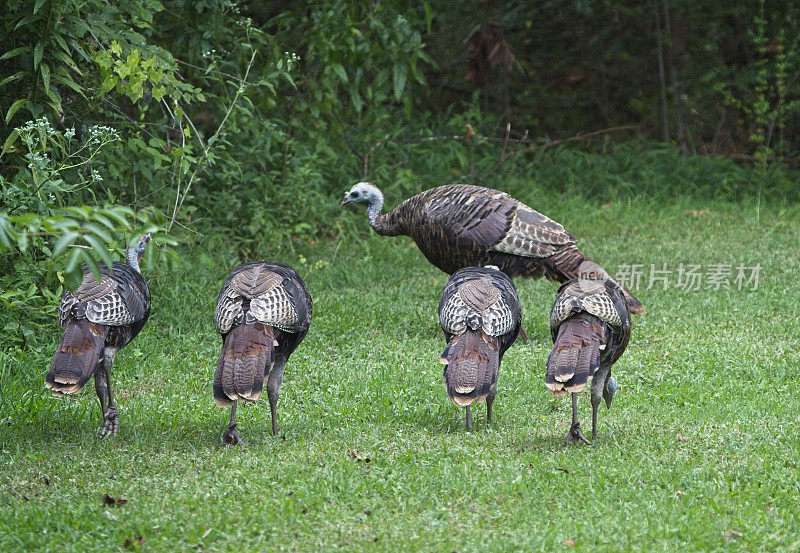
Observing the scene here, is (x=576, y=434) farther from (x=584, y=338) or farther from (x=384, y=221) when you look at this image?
(x=384, y=221)

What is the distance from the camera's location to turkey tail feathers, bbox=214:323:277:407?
5.20 meters

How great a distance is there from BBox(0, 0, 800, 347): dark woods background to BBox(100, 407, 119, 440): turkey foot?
897mm

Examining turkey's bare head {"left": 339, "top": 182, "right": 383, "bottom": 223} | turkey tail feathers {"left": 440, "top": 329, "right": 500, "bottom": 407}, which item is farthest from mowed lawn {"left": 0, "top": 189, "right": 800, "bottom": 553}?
turkey's bare head {"left": 339, "top": 182, "right": 383, "bottom": 223}

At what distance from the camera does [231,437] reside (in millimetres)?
5523

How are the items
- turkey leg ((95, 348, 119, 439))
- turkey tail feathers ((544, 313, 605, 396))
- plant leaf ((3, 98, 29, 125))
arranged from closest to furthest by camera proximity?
turkey tail feathers ((544, 313, 605, 396)), turkey leg ((95, 348, 119, 439)), plant leaf ((3, 98, 29, 125))

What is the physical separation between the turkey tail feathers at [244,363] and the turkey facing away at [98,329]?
2.17 feet

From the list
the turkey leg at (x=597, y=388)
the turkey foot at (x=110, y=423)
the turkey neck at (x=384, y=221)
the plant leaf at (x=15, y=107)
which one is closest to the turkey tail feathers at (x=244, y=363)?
the turkey foot at (x=110, y=423)

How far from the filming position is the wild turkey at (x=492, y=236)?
24.1 ft

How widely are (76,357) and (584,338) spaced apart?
2.70m

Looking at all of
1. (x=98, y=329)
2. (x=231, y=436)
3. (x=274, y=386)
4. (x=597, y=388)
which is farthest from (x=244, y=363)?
(x=597, y=388)

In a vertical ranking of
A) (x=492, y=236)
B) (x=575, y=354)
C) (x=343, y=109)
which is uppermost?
(x=343, y=109)

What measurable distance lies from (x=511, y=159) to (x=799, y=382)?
6.67 meters

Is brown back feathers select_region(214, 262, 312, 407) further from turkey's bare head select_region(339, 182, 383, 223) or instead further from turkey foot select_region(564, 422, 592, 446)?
turkey's bare head select_region(339, 182, 383, 223)

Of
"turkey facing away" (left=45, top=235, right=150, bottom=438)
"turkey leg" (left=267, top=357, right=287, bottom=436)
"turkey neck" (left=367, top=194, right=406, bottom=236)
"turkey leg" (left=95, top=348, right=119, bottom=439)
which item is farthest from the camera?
"turkey neck" (left=367, top=194, right=406, bottom=236)
